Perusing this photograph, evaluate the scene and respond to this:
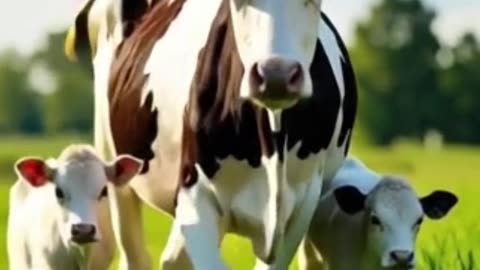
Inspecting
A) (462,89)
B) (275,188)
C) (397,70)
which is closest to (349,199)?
(275,188)

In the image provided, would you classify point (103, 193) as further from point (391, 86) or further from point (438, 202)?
point (391, 86)

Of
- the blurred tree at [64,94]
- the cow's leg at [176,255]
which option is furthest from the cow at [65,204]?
the blurred tree at [64,94]

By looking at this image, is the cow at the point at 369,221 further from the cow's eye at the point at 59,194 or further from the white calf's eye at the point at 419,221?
the cow's eye at the point at 59,194

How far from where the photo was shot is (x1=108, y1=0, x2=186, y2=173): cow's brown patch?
686cm

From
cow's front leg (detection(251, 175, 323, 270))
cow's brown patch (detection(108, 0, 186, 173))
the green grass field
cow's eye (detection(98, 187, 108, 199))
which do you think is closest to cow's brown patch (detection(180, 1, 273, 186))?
cow's front leg (detection(251, 175, 323, 270))

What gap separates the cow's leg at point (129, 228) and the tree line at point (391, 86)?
52.4m

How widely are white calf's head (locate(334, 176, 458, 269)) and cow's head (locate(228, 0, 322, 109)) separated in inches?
52.5

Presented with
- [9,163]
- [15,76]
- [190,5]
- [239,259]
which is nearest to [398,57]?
[15,76]

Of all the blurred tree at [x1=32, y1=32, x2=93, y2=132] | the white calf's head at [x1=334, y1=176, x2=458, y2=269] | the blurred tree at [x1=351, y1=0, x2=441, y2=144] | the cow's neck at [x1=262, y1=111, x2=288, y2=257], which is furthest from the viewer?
the blurred tree at [x1=32, y1=32, x2=93, y2=132]

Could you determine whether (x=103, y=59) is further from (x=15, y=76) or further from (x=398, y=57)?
(x=15, y=76)

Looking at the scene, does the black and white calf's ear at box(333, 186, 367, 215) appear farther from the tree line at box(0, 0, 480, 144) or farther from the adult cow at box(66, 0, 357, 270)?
the tree line at box(0, 0, 480, 144)

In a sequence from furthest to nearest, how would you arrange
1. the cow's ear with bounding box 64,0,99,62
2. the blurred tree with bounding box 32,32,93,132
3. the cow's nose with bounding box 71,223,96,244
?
1. the blurred tree with bounding box 32,32,93,132
2. the cow's ear with bounding box 64,0,99,62
3. the cow's nose with bounding box 71,223,96,244

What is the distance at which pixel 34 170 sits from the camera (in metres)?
7.07

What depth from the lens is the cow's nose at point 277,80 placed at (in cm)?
534
